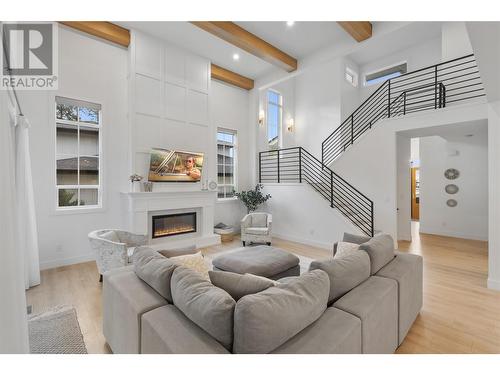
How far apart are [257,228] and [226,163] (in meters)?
2.43

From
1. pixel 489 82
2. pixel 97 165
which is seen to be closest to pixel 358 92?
pixel 489 82

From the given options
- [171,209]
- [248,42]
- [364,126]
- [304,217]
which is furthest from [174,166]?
[364,126]

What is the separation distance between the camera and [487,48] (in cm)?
211

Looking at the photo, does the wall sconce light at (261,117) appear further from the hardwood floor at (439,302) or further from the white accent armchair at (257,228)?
the hardwood floor at (439,302)

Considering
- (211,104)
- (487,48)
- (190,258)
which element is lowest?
(190,258)

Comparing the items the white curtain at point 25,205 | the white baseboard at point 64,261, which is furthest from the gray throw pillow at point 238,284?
the white baseboard at point 64,261

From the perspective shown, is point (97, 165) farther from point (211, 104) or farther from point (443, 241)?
point (443, 241)

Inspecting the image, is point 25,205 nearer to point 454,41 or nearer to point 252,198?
point 252,198

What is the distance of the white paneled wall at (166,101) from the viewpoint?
4988mm

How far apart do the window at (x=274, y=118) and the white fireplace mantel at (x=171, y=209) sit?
3.27 m

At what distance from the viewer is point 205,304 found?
4.57 feet

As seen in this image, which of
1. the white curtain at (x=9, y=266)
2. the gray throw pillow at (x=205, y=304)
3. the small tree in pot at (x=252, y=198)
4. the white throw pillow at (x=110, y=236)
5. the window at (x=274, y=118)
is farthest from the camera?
the window at (x=274, y=118)

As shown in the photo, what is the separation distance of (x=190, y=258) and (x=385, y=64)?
27.1 ft

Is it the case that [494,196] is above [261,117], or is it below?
below
